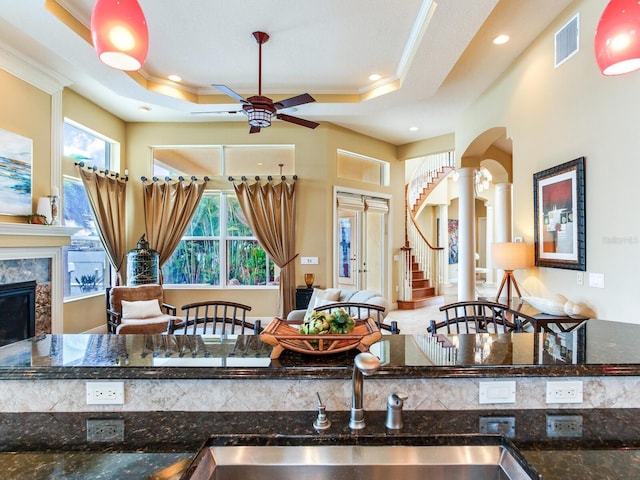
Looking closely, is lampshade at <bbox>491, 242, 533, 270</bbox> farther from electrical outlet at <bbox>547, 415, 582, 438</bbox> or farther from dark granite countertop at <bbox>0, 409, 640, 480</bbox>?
electrical outlet at <bbox>547, 415, 582, 438</bbox>

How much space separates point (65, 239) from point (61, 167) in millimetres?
971

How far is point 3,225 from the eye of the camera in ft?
12.2

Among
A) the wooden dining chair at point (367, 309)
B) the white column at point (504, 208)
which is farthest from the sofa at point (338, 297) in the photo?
the white column at point (504, 208)

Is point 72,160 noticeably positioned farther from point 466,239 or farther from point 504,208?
point 504,208

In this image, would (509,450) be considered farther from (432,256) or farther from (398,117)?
(432,256)

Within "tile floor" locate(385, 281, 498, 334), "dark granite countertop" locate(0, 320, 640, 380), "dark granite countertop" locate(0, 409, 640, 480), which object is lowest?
"tile floor" locate(385, 281, 498, 334)

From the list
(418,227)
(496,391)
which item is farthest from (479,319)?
(418,227)

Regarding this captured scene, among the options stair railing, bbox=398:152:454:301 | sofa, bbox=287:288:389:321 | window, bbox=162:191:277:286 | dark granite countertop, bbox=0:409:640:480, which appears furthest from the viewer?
stair railing, bbox=398:152:454:301

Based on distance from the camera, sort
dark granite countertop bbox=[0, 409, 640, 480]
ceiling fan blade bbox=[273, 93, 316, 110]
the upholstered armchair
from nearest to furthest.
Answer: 1. dark granite countertop bbox=[0, 409, 640, 480]
2. ceiling fan blade bbox=[273, 93, 316, 110]
3. the upholstered armchair

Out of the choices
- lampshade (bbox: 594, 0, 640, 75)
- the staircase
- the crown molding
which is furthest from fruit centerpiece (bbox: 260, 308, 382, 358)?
the staircase

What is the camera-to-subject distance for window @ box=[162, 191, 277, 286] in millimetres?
6355

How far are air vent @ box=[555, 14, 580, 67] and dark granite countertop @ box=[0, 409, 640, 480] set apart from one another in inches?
127

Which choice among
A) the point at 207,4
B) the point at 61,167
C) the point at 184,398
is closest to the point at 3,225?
the point at 61,167

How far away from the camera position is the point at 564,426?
1.09 metres
